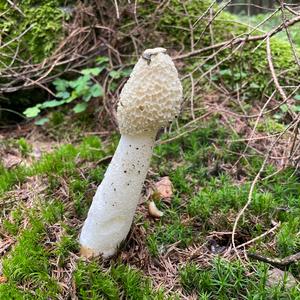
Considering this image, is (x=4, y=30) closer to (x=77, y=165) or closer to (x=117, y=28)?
(x=117, y=28)

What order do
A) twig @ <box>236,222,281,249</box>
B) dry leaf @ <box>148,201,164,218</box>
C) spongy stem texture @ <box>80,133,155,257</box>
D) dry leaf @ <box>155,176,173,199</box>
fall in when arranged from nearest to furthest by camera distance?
spongy stem texture @ <box>80,133,155,257</box> < twig @ <box>236,222,281,249</box> < dry leaf @ <box>148,201,164,218</box> < dry leaf @ <box>155,176,173,199</box>

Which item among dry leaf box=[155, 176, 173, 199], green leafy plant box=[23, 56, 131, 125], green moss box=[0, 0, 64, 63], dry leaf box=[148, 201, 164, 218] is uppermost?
green moss box=[0, 0, 64, 63]

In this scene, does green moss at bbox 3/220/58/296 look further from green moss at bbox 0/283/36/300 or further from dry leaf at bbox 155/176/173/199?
dry leaf at bbox 155/176/173/199

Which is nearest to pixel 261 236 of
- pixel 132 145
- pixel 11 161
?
pixel 132 145

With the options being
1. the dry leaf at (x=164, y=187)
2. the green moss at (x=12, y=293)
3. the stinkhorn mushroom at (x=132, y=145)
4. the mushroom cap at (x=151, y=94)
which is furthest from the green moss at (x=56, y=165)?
the mushroom cap at (x=151, y=94)

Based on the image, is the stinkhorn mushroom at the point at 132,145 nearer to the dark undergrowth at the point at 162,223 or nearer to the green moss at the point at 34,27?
the dark undergrowth at the point at 162,223

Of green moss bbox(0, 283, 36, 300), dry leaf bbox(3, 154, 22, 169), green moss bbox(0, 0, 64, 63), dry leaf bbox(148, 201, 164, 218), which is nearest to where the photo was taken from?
green moss bbox(0, 283, 36, 300)

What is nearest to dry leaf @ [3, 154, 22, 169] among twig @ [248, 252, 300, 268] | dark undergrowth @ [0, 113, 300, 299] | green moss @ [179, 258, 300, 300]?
dark undergrowth @ [0, 113, 300, 299]
